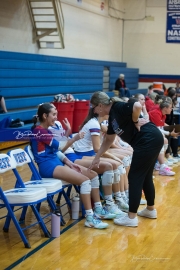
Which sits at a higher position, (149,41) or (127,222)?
(149,41)

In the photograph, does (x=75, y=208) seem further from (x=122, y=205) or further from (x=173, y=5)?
(x=173, y=5)

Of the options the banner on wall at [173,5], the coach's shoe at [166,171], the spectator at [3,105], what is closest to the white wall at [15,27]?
the spectator at [3,105]

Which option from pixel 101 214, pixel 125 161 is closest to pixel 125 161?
pixel 125 161

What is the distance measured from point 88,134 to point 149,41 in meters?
15.7

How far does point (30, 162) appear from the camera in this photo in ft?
15.9

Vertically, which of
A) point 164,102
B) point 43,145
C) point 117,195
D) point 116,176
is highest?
point 164,102

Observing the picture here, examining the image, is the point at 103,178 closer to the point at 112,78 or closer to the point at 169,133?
the point at 169,133

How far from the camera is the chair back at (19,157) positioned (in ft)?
15.1

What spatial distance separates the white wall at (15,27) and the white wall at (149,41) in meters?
7.99

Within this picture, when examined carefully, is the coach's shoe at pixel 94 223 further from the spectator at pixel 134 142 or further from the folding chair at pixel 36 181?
the folding chair at pixel 36 181

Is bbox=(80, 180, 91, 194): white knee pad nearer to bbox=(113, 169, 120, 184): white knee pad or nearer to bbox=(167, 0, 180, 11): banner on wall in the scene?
bbox=(113, 169, 120, 184): white knee pad

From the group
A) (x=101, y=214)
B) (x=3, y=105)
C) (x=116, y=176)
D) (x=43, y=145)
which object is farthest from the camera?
(x=3, y=105)

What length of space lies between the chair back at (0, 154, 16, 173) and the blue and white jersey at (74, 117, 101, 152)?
43.9 inches

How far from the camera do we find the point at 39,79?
487 inches
